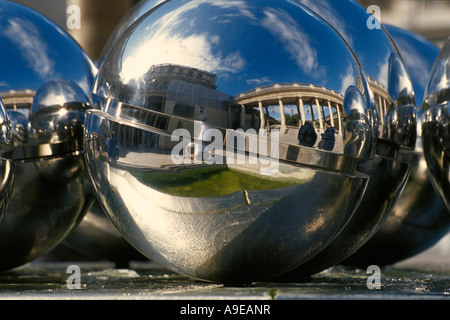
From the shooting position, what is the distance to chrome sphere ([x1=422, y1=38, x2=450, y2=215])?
132 inches

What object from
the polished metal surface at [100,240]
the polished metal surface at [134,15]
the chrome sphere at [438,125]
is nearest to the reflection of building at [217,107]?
the chrome sphere at [438,125]

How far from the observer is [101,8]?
12617 mm

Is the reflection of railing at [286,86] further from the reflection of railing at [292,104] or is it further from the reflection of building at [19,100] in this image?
the reflection of building at [19,100]

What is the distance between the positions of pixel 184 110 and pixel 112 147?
362 mm

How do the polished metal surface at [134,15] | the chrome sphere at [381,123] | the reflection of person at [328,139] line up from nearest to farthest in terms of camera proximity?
the reflection of person at [328,139]
the chrome sphere at [381,123]
the polished metal surface at [134,15]

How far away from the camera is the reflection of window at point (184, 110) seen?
2.76 m

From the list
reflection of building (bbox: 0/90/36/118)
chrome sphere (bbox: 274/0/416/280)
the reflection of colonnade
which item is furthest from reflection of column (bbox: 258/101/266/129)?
reflection of building (bbox: 0/90/36/118)

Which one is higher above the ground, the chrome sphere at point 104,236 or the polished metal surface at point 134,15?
the polished metal surface at point 134,15

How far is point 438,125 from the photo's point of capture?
3.39 m

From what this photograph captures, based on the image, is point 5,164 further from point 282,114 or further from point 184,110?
point 282,114

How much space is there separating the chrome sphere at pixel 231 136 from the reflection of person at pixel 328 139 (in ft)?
0.04

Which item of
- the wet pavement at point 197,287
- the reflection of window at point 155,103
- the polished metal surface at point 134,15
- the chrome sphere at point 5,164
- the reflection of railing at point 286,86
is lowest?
the wet pavement at point 197,287

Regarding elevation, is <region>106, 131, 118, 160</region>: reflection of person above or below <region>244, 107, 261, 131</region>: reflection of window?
below

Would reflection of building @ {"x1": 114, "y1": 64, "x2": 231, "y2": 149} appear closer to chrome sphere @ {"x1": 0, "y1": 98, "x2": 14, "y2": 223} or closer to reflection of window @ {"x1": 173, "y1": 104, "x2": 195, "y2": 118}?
reflection of window @ {"x1": 173, "y1": 104, "x2": 195, "y2": 118}
